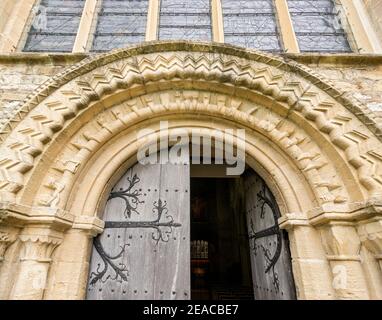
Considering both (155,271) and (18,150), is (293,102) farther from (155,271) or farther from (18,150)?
(18,150)

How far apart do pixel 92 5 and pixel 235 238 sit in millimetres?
7079

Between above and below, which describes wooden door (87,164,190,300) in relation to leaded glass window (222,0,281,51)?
below

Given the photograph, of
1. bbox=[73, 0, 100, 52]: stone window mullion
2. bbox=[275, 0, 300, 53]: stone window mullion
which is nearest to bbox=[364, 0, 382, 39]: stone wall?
bbox=[275, 0, 300, 53]: stone window mullion

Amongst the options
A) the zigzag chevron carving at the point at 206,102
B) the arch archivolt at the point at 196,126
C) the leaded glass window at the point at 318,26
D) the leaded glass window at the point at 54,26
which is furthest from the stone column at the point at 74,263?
the leaded glass window at the point at 318,26

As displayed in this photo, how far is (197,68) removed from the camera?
7.24 feet

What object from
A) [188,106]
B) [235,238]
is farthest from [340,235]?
[235,238]

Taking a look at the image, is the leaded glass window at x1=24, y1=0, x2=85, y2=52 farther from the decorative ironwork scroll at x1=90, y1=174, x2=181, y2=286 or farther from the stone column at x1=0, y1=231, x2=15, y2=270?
the stone column at x1=0, y1=231, x2=15, y2=270

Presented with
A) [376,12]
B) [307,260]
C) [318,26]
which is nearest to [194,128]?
[307,260]

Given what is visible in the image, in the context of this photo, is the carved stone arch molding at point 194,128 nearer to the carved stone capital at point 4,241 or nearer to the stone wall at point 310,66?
the carved stone capital at point 4,241

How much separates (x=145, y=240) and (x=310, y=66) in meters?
2.53

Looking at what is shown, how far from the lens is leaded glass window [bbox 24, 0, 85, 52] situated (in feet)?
9.26

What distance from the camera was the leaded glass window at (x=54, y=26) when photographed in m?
2.82

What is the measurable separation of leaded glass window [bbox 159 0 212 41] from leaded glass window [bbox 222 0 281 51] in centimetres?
28
